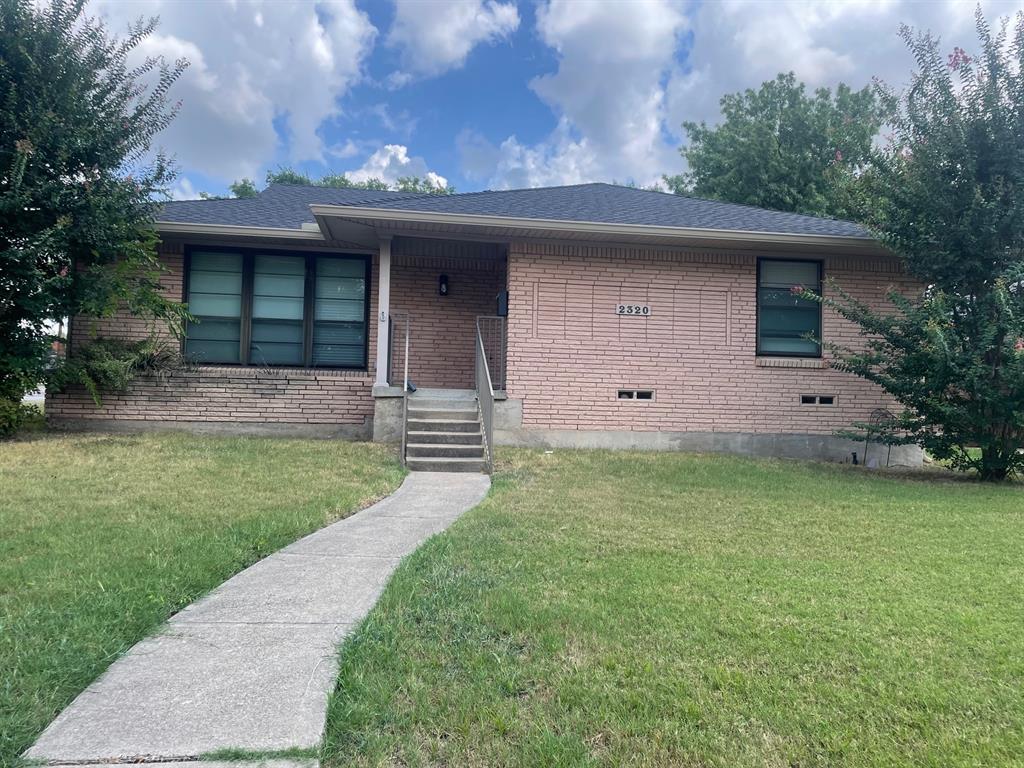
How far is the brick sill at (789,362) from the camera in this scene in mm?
10273

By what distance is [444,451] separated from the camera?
8445 millimetres

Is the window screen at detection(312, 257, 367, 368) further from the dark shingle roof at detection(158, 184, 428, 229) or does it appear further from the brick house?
the dark shingle roof at detection(158, 184, 428, 229)

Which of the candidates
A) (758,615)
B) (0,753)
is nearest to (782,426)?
(758,615)

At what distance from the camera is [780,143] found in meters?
27.7

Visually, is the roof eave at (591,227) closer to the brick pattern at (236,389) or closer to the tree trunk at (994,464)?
the brick pattern at (236,389)

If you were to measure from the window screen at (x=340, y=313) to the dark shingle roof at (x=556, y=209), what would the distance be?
95cm

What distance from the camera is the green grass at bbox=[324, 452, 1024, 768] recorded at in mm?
2246

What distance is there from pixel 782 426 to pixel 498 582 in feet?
25.7

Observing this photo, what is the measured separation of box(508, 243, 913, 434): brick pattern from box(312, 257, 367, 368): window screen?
2.62 meters

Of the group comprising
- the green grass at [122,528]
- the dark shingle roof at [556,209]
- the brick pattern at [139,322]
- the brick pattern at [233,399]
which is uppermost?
the dark shingle roof at [556,209]

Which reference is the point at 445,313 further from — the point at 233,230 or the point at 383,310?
the point at 233,230

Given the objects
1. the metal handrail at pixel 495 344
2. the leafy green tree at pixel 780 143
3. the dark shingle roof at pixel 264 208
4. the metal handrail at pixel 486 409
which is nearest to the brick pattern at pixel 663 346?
the metal handrail at pixel 495 344

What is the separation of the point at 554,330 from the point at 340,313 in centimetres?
355

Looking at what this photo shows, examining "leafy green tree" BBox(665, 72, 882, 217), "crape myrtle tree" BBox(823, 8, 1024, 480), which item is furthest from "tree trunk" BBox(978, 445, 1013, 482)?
"leafy green tree" BBox(665, 72, 882, 217)
